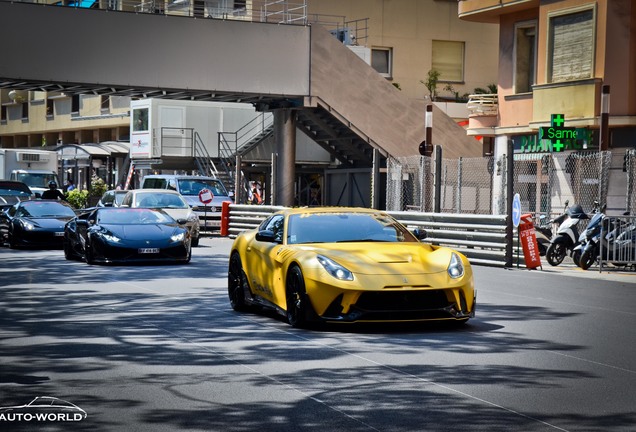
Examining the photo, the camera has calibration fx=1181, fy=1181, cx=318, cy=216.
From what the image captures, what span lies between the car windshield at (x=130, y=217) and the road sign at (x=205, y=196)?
12.5m

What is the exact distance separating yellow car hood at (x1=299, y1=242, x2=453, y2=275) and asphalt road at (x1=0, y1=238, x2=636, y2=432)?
662mm

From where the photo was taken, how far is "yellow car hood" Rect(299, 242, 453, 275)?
39.7 feet

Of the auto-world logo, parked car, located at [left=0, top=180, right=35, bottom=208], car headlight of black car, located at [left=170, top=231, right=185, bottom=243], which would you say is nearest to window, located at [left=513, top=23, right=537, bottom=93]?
parked car, located at [left=0, top=180, right=35, bottom=208]

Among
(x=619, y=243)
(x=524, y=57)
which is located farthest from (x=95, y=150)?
(x=619, y=243)

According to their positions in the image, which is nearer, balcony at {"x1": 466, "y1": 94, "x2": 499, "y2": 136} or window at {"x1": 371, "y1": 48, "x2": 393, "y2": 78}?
balcony at {"x1": 466, "y1": 94, "x2": 499, "y2": 136}

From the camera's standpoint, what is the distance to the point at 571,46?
106 ft

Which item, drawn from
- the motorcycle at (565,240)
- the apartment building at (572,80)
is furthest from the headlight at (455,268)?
the apartment building at (572,80)

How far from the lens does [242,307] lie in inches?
571

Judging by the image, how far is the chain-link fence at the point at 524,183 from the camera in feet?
87.5

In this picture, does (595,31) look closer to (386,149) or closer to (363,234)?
(386,149)

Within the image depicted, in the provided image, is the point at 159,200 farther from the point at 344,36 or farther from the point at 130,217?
the point at 344,36

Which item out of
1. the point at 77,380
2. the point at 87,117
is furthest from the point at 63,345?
the point at 87,117

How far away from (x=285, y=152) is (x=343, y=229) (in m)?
30.8

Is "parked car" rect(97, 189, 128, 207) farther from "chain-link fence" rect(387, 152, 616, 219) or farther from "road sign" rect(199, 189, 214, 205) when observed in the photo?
"chain-link fence" rect(387, 152, 616, 219)
